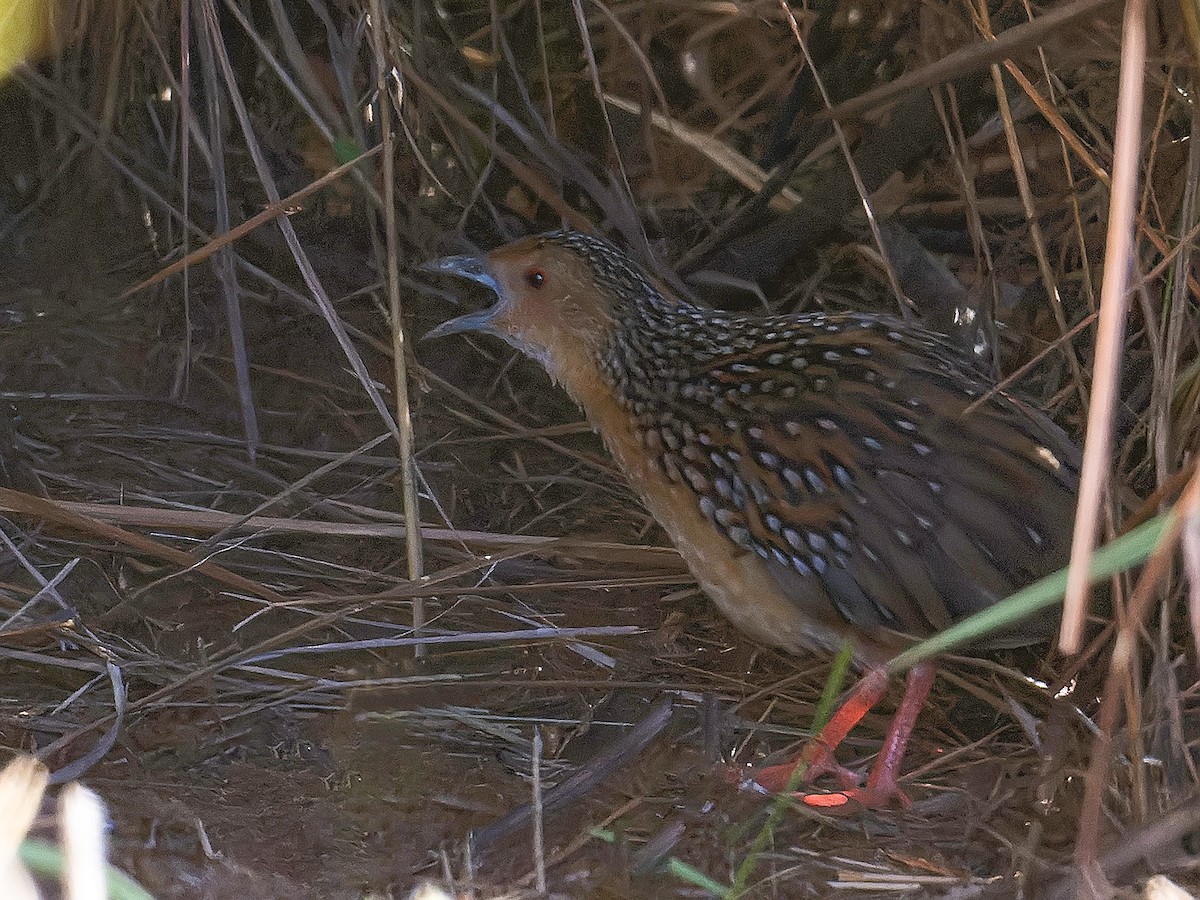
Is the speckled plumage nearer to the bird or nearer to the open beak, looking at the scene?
the bird

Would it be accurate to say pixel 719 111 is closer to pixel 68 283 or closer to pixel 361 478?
pixel 361 478

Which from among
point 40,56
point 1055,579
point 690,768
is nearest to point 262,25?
point 40,56

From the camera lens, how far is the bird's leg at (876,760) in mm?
2465

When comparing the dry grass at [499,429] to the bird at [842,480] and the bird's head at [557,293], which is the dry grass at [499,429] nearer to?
the bird at [842,480]

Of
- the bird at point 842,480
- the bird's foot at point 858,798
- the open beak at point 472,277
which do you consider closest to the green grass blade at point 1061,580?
the bird at point 842,480

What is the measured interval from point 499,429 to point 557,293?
690 millimetres

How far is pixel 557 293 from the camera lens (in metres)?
3.04

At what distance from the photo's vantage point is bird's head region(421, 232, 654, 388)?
9.84ft

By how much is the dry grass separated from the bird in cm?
17

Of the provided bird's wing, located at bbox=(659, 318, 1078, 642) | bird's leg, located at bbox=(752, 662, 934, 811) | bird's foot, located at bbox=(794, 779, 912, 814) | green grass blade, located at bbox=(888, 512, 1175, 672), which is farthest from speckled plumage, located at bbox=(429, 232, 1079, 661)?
green grass blade, located at bbox=(888, 512, 1175, 672)

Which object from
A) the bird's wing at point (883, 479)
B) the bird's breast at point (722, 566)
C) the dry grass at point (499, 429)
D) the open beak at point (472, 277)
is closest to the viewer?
the dry grass at point (499, 429)

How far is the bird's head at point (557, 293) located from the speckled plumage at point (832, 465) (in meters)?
0.02

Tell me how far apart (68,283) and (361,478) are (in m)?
1.20

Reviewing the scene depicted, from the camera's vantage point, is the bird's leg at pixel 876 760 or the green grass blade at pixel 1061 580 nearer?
the green grass blade at pixel 1061 580
